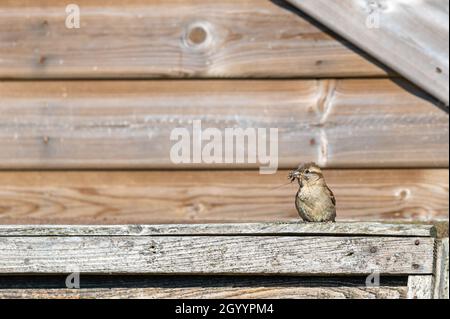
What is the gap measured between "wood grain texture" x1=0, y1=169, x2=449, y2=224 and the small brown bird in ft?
1.54

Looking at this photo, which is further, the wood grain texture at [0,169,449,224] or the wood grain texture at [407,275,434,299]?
the wood grain texture at [0,169,449,224]

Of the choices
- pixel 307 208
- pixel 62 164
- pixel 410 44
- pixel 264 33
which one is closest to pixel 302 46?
pixel 264 33

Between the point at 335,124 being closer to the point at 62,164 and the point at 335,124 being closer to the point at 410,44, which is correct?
the point at 410,44

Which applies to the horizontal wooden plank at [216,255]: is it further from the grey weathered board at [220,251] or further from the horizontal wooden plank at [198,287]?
the horizontal wooden plank at [198,287]

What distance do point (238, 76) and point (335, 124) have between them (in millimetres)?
612

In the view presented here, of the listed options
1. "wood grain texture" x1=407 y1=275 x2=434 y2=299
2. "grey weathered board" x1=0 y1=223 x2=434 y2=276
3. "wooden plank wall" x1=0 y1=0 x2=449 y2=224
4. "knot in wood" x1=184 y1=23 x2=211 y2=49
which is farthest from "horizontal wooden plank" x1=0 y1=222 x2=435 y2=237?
"knot in wood" x1=184 y1=23 x2=211 y2=49

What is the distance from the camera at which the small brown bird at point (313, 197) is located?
501 cm

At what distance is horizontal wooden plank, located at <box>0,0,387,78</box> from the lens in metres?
5.59

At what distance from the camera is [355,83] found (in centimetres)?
563

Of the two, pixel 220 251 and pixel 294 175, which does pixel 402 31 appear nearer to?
pixel 294 175

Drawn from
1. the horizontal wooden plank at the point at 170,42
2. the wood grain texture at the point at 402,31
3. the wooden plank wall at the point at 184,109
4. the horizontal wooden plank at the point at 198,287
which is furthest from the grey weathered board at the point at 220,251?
the horizontal wooden plank at the point at 170,42

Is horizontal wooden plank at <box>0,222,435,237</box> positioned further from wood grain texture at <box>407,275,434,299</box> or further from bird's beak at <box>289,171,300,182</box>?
bird's beak at <box>289,171,300,182</box>

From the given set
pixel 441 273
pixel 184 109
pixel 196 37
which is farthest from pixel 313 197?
pixel 441 273

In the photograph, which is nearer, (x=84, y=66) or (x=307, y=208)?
(x=307, y=208)
